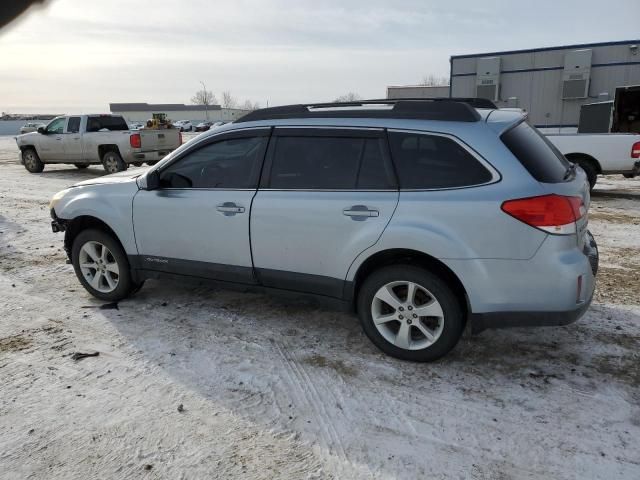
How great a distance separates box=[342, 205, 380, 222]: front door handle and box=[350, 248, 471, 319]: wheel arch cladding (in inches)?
10.7

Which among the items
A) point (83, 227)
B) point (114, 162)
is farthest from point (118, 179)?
point (114, 162)

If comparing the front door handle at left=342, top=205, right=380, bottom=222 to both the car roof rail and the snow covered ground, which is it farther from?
the snow covered ground

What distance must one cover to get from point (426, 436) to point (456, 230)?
1272 millimetres

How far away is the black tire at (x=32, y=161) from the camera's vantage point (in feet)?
50.9

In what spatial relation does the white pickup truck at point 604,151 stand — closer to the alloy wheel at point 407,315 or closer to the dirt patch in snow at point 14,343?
the alloy wheel at point 407,315

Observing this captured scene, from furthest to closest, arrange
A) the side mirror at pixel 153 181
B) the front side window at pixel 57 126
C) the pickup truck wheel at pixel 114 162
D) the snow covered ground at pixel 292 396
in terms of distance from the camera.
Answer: the front side window at pixel 57 126
the pickup truck wheel at pixel 114 162
the side mirror at pixel 153 181
the snow covered ground at pixel 292 396

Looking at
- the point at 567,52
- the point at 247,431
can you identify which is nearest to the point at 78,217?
the point at 247,431

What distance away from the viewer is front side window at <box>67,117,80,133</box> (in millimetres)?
14394

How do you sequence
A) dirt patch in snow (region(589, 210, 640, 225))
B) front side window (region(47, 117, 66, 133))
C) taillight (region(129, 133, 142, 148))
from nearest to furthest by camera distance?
dirt patch in snow (region(589, 210, 640, 225))
taillight (region(129, 133, 142, 148))
front side window (region(47, 117, 66, 133))

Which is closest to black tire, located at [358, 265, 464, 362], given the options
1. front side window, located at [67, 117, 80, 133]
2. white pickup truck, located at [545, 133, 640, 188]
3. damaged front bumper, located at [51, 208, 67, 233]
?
damaged front bumper, located at [51, 208, 67, 233]

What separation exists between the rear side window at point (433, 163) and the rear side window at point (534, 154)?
26 cm

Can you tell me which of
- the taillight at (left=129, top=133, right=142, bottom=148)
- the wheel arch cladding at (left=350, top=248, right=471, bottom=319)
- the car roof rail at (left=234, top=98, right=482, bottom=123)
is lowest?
the wheel arch cladding at (left=350, top=248, right=471, bottom=319)

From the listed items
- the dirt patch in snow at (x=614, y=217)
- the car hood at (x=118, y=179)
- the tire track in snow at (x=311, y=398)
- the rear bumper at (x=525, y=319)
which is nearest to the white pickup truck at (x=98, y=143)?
the car hood at (x=118, y=179)

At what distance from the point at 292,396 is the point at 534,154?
7.48 feet
